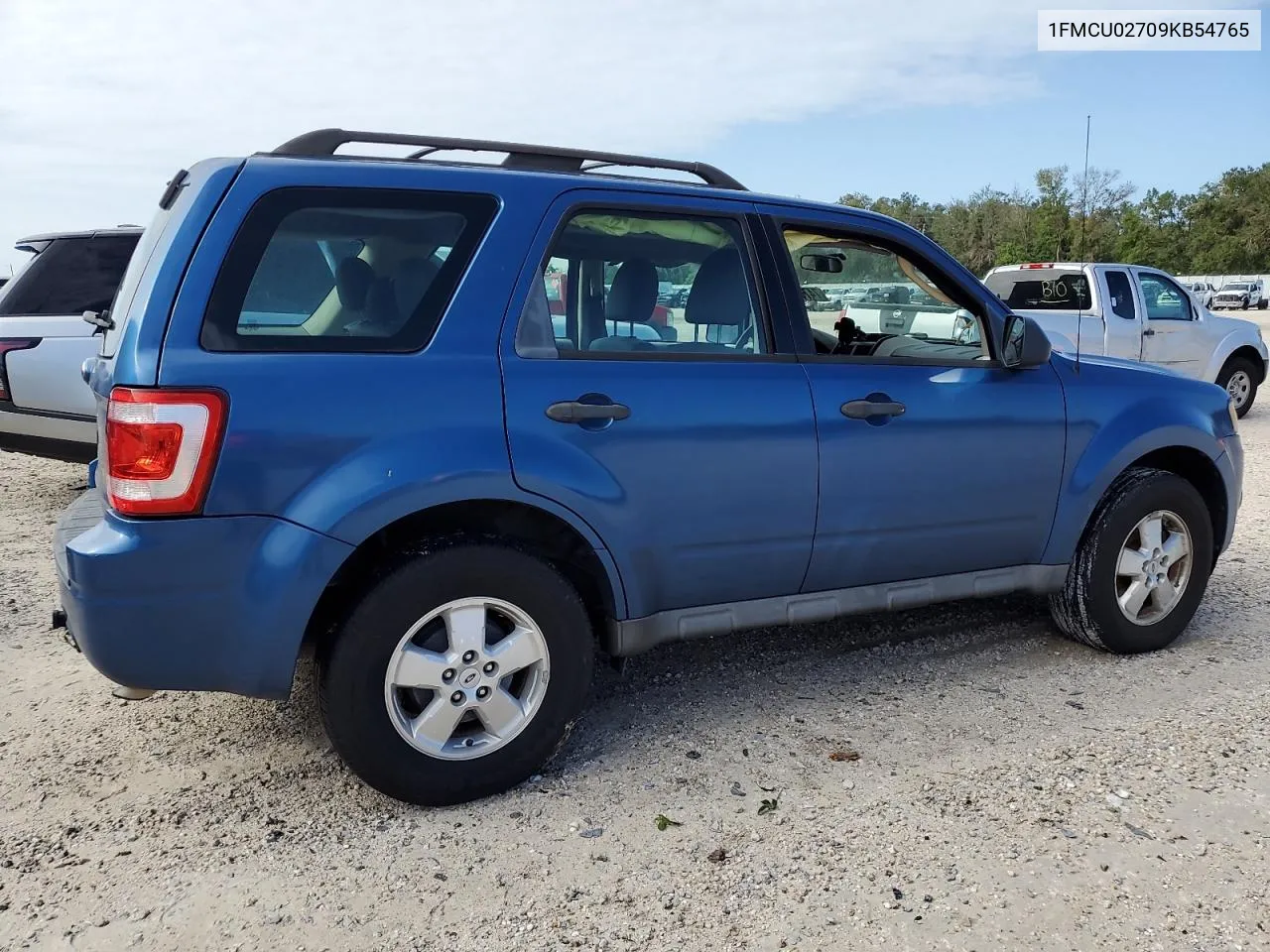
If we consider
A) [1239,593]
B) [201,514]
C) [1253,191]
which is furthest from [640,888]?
[1253,191]

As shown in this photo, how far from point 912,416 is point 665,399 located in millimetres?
973

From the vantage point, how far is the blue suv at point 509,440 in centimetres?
259

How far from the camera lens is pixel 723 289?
11.0 feet

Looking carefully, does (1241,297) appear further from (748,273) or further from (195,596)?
(195,596)

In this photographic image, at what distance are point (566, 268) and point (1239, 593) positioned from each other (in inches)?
159

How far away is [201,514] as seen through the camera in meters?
2.54

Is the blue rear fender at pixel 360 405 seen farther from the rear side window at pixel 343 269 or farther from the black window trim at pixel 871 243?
the black window trim at pixel 871 243

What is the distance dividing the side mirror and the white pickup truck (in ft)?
21.0

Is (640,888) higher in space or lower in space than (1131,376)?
lower

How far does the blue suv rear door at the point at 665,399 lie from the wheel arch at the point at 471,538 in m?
0.08

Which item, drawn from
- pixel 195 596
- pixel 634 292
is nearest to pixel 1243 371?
pixel 634 292

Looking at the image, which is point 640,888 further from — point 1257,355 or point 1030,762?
point 1257,355

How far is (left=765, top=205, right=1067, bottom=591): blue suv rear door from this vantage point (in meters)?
3.41

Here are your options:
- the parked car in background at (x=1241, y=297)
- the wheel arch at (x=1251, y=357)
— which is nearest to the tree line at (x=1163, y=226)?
the parked car in background at (x=1241, y=297)
